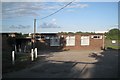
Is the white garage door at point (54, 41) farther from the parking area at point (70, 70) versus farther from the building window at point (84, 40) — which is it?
the parking area at point (70, 70)

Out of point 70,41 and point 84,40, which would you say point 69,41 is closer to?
point 70,41

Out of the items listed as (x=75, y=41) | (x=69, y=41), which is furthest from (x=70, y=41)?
(x=75, y=41)

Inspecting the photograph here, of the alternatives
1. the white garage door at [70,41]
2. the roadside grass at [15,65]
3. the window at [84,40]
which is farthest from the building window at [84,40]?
the roadside grass at [15,65]

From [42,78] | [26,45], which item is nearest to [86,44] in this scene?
[26,45]

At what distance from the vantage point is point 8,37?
41.2m

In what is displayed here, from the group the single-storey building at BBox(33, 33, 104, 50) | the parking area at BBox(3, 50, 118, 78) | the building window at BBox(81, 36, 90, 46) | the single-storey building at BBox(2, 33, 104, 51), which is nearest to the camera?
the parking area at BBox(3, 50, 118, 78)

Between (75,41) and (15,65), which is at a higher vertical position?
(75,41)

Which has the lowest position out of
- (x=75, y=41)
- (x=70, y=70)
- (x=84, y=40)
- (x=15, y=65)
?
(x=70, y=70)

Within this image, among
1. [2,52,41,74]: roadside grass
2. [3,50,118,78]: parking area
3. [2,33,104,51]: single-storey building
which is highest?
[2,33,104,51]: single-storey building

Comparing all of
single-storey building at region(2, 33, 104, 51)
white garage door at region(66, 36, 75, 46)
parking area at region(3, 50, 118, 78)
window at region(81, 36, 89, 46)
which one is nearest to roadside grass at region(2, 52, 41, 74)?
parking area at region(3, 50, 118, 78)

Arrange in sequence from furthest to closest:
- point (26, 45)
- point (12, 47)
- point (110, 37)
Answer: point (110, 37), point (26, 45), point (12, 47)

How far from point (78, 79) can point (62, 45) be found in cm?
3529

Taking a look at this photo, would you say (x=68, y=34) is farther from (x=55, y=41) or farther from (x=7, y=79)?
(x=7, y=79)

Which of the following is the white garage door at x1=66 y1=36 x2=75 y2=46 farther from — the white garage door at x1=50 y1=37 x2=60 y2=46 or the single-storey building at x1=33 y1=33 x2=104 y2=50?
the white garage door at x1=50 y1=37 x2=60 y2=46
